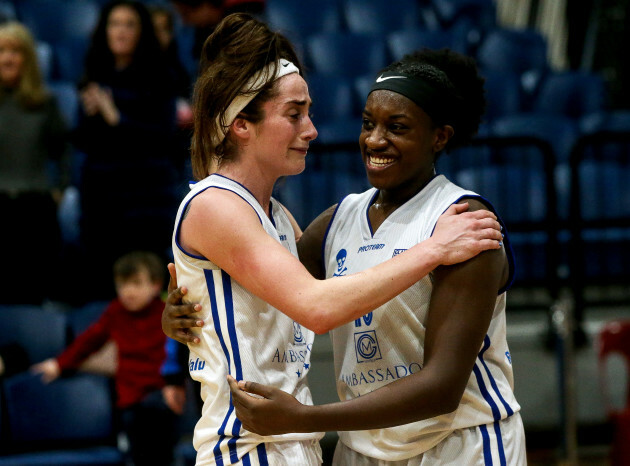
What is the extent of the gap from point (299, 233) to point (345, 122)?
361cm

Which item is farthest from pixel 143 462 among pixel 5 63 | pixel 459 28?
pixel 459 28

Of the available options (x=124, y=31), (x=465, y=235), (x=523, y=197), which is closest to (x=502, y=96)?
(x=523, y=197)

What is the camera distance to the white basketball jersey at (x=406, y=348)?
225cm

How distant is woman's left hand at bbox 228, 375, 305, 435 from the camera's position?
6.73 ft

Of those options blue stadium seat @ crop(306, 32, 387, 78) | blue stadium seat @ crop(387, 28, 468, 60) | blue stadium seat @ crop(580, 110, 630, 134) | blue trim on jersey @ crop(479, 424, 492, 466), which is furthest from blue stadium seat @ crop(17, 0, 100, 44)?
blue trim on jersey @ crop(479, 424, 492, 466)

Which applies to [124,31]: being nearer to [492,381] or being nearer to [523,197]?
[523,197]

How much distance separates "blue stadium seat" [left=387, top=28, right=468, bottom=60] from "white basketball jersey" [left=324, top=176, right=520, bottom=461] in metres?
4.74

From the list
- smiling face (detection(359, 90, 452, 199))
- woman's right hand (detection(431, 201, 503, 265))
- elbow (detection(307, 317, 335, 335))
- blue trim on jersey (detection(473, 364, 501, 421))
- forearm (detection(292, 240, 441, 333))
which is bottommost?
blue trim on jersey (detection(473, 364, 501, 421))

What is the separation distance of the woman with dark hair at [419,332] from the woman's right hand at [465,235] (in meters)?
0.04

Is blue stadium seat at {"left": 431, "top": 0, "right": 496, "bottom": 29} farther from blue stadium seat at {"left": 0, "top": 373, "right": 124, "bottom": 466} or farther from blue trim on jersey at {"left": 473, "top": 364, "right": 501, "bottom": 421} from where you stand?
blue trim on jersey at {"left": 473, "top": 364, "right": 501, "bottom": 421}

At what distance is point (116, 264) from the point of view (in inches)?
179

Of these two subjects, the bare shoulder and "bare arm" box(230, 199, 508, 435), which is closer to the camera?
"bare arm" box(230, 199, 508, 435)

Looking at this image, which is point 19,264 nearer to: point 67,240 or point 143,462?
point 67,240

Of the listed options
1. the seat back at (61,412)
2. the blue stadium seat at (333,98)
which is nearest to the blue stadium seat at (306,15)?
the blue stadium seat at (333,98)
